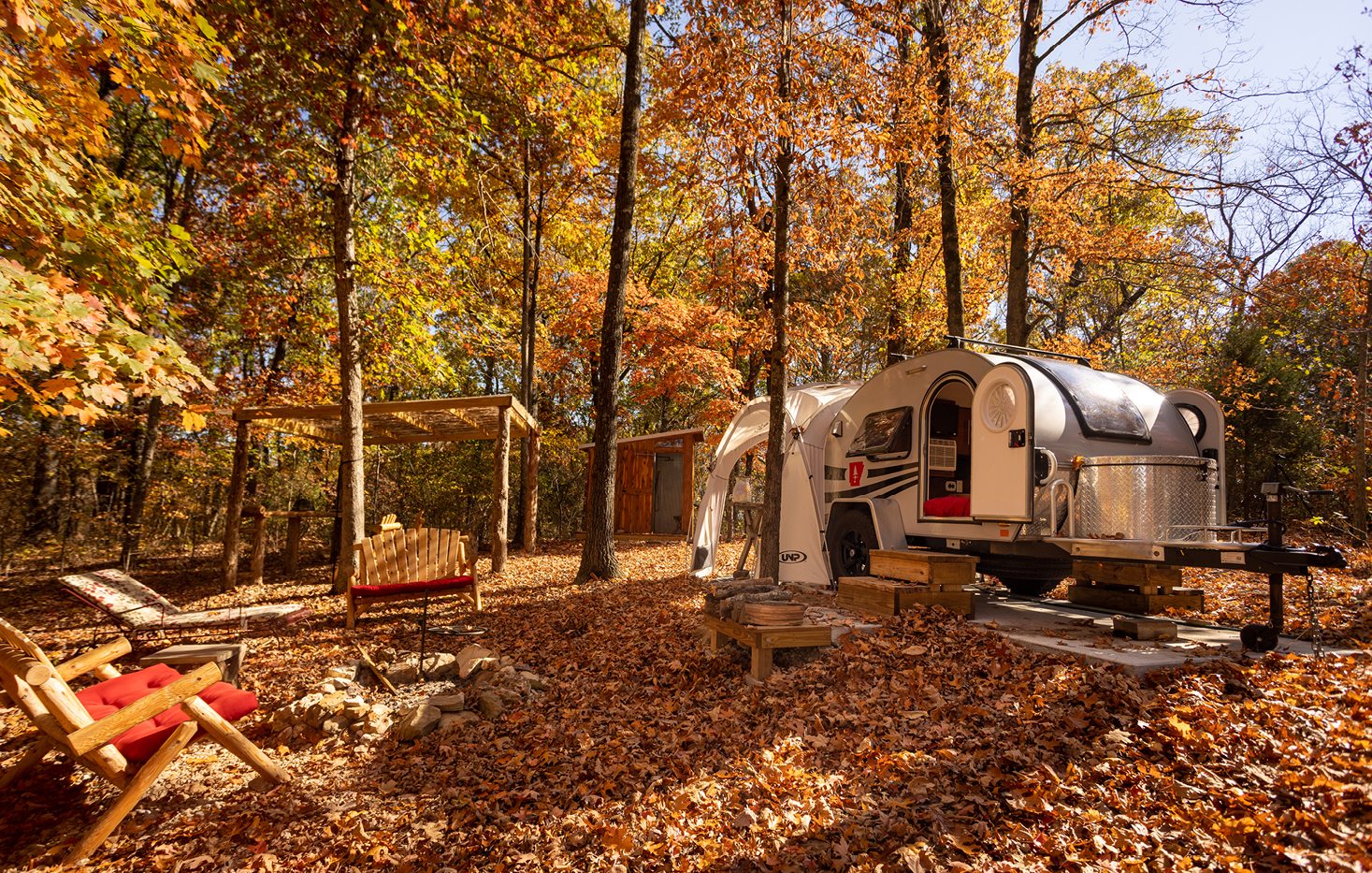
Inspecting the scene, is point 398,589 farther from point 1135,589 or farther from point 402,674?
point 1135,589

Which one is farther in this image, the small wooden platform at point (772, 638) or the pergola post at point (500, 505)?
the pergola post at point (500, 505)

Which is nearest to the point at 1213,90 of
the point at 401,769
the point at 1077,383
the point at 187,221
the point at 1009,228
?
the point at 1009,228

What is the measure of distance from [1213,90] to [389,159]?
13.5 metres

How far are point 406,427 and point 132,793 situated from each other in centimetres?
827

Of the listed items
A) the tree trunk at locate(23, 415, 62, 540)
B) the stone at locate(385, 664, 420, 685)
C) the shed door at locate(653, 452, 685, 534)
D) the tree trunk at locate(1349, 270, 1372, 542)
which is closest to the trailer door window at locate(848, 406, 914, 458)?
the stone at locate(385, 664, 420, 685)

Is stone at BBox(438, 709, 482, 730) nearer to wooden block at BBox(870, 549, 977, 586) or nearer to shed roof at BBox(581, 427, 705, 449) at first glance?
wooden block at BBox(870, 549, 977, 586)

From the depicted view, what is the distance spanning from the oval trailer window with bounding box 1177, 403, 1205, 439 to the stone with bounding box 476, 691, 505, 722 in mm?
6651

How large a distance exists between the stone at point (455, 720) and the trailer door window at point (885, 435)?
504cm

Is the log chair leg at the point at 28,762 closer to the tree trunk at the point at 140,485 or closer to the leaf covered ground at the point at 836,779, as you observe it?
the leaf covered ground at the point at 836,779

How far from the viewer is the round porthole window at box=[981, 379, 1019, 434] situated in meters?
5.61

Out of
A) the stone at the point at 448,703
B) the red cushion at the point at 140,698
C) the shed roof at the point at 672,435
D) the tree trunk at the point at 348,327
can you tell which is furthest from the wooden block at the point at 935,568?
the shed roof at the point at 672,435

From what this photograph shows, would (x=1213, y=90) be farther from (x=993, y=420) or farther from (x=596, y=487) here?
(x=596, y=487)

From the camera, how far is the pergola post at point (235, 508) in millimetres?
9359

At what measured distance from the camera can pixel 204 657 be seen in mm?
4914
